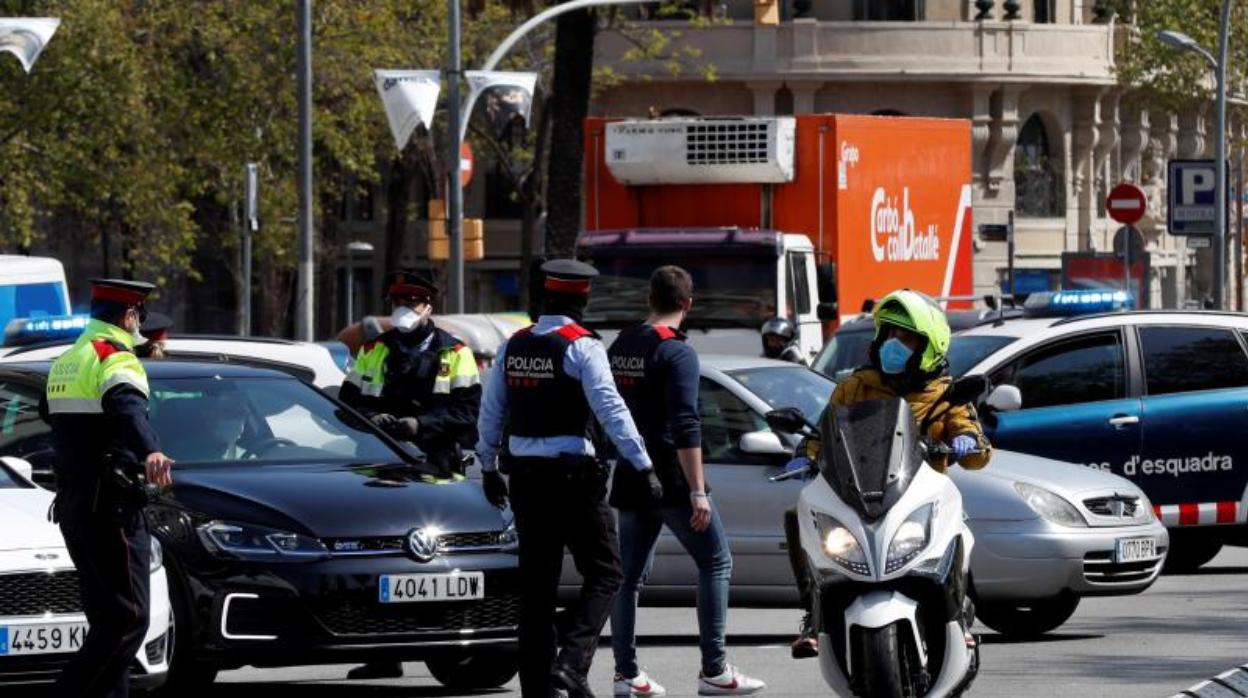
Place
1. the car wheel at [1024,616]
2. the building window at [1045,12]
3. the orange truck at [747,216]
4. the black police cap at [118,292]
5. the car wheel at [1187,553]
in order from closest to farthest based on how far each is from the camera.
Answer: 1. the black police cap at [118,292]
2. the car wheel at [1024,616]
3. the car wheel at [1187,553]
4. the orange truck at [747,216]
5. the building window at [1045,12]

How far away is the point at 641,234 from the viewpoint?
23.0m

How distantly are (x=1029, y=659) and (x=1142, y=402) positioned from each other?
13.2 feet

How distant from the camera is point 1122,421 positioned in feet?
51.6

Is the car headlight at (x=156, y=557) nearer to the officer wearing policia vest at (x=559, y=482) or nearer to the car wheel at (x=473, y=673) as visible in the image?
the officer wearing policia vest at (x=559, y=482)

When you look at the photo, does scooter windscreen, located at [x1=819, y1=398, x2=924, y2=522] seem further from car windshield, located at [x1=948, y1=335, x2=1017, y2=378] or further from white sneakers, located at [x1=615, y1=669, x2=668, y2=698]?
car windshield, located at [x1=948, y1=335, x2=1017, y2=378]

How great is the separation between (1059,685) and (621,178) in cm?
1396

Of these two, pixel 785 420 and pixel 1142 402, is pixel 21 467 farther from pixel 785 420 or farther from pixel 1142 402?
pixel 1142 402

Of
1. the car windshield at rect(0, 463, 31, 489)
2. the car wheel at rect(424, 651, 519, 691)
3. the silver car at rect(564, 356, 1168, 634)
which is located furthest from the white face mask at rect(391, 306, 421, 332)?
the car windshield at rect(0, 463, 31, 489)

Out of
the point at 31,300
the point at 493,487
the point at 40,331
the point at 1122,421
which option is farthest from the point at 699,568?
the point at 31,300

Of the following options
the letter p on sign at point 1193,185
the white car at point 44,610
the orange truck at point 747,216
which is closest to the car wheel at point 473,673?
the white car at point 44,610

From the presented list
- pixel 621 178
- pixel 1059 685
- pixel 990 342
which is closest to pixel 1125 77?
pixel 621 178

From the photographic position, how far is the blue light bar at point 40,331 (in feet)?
53.2

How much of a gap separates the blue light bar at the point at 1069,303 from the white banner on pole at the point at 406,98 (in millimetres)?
13682

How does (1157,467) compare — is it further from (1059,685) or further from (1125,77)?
(1125,77)
